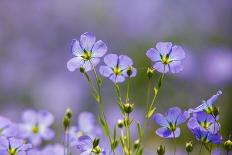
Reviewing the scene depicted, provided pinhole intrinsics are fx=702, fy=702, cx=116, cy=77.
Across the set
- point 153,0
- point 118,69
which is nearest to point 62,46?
point 153,0

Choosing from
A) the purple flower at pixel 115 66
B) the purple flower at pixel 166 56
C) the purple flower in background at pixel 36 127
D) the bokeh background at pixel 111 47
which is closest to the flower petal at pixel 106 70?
the purple flower at pixel 115 66

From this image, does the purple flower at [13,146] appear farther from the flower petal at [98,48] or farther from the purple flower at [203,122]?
the purple flower at [203,122]

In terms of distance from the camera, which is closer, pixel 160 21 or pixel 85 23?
pixel 160 21

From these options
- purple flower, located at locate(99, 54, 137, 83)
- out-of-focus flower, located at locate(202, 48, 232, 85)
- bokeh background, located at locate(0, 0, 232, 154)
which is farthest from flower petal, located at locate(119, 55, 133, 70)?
out-of-focus flower, located at locate(202, 48, 232, 85)

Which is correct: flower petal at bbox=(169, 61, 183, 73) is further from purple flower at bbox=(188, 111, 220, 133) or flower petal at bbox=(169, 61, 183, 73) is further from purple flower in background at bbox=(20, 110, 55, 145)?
purple flower in background at bbox=(20, 110, 55, 145)

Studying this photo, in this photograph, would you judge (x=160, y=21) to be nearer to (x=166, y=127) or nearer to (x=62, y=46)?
(x=62, y=46)

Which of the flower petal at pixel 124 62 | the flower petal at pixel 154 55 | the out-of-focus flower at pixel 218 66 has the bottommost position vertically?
the out-of-focus flower at pixel 218 66

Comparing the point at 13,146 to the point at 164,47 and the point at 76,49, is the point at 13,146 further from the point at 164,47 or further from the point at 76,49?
the point at 164,47
